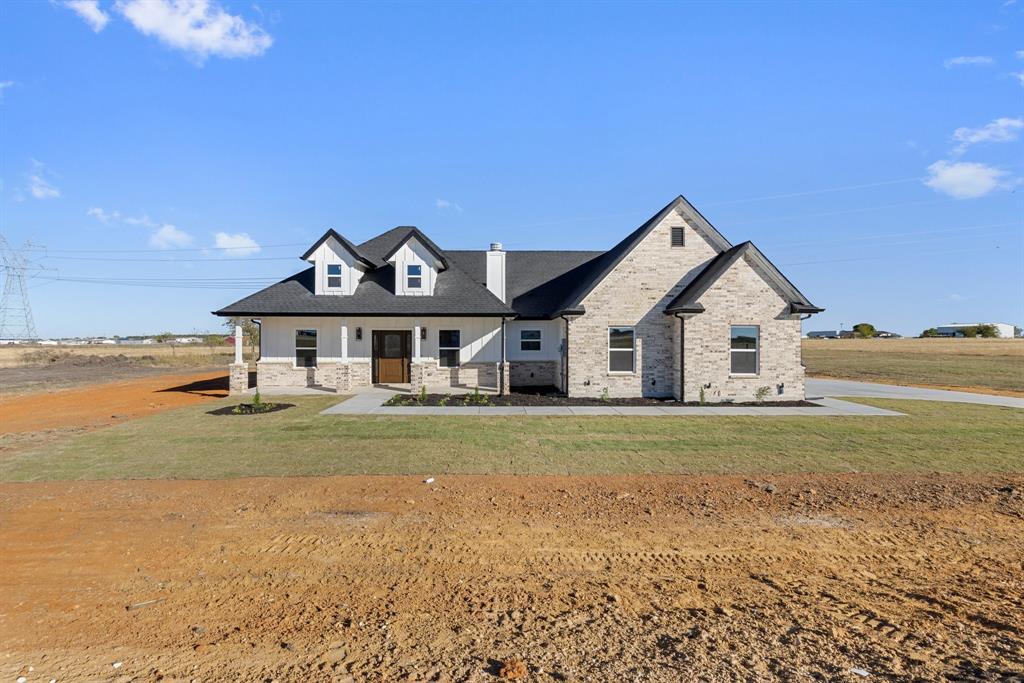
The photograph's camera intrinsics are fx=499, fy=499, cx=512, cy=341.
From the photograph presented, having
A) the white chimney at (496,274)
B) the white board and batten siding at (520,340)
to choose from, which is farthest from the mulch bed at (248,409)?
the white chimney at (496,274)

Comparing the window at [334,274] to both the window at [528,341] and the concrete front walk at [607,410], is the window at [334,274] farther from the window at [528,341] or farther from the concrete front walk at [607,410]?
the window at [528,341]

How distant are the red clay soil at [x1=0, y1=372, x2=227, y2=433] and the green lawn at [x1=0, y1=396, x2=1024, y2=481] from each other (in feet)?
7.06

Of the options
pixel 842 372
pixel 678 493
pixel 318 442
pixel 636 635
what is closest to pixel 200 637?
pixel 636 635

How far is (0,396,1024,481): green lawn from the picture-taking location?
9.01 m

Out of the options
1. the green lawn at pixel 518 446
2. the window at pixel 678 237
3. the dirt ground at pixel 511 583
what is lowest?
the dirt ground at pixel 511 583

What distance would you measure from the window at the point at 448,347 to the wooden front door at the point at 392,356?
4.48ft

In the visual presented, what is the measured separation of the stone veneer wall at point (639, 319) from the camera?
18.3 meters

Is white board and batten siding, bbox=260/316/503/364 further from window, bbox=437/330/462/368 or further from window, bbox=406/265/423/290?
window, bbox=406/265/423/290

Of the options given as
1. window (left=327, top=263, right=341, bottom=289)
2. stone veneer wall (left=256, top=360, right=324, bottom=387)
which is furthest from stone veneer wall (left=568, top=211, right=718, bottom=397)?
stone veneer wall (left=256, top=360, right=324, bottom=387)

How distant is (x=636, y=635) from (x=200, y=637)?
3.42 m

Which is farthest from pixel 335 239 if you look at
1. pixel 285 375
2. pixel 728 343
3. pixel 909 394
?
pixel 909 394

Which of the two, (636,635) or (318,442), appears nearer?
(636,635)

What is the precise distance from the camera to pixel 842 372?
113 ft

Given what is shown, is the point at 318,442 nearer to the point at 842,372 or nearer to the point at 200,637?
the point at 200,637
